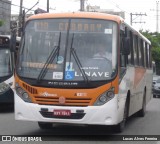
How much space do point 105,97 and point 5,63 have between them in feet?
24.9

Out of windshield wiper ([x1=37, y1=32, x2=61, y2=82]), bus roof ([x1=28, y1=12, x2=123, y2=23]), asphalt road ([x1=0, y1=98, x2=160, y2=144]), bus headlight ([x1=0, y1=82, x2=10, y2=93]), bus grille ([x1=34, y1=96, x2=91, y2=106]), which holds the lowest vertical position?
asphalt road ([x1=0, y1=98, x2=160, y2=144])

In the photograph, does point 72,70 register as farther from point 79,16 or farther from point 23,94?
point 79,16

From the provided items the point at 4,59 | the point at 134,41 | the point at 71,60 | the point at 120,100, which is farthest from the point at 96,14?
the point at 4,59

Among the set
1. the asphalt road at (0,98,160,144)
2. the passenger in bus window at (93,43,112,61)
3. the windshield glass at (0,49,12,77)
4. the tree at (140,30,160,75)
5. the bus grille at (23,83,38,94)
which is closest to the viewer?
the bus grille at (23,83,38,94)

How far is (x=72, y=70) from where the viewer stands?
11078 millimetres

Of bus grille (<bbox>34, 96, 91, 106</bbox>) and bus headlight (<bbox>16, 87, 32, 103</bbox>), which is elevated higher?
bus headlight (<bbox>16, 87, 32, 103</bbox>)

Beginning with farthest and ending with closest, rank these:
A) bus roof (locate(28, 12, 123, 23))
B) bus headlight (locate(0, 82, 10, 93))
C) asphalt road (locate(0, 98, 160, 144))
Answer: bus headlight (locate(0, 82, 10, 93)), asphalt road (locate(0, 98, 160, 144)), bus roof (locate(28, 12, 123, 23))

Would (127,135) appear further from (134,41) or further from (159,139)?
(134,41)

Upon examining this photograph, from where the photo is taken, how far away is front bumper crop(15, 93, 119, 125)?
35.4 ft

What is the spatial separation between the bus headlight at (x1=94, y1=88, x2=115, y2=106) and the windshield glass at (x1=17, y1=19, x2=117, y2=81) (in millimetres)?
330

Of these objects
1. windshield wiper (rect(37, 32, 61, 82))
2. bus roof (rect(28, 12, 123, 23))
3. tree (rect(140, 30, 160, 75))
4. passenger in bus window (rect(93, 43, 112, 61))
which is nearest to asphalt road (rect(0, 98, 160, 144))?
windshield wiper (rect(37, 32, 61, 82))

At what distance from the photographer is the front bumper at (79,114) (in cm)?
1079

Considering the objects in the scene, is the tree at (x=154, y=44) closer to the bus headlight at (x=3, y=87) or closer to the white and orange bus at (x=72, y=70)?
the bus headlight at (x=3, y=87)

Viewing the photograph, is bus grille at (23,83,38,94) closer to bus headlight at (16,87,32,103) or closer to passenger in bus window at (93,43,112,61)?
bus headlight at (16,87,32,103)
